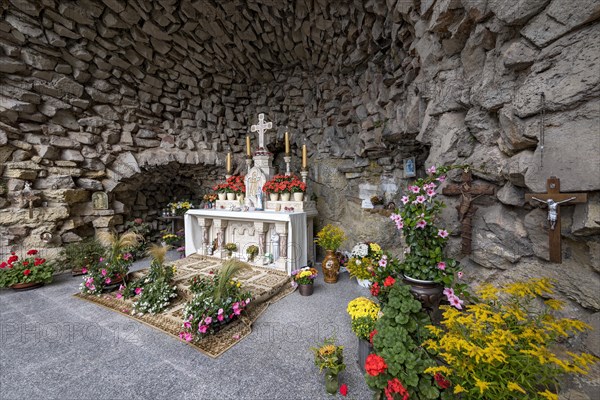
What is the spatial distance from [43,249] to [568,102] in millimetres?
7760

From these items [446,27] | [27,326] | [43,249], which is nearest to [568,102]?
[446,27]

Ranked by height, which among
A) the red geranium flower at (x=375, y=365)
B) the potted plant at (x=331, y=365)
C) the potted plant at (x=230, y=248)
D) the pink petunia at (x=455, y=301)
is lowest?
the potted plant at (x=331, y=365)

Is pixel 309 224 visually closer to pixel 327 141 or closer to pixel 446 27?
pixel 327 141

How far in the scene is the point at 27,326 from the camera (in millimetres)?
2812

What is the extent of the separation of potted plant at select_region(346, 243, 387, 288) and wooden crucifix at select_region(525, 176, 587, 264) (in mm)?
1878

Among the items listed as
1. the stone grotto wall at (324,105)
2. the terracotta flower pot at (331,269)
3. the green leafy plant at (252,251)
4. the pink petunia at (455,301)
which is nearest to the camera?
the stone grotto wall at (324,105)

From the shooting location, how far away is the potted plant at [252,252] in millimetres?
4773

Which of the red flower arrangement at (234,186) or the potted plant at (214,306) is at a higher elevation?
the red flower arrangement at (234,186)

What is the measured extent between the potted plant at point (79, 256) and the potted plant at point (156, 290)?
1.81 m

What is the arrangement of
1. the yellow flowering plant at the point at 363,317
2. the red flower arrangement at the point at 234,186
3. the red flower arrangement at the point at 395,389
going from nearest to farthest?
1. the red flower arrangement at the point at 395,389
2. the yellow flowering plant at the point at 363,317
3. the red flower arrangement at the point at 234,186

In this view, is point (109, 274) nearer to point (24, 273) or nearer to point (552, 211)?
point (24, 273)

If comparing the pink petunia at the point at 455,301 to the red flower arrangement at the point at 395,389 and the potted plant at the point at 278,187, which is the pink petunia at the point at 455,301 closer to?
the red flower arrangement at the point at 395,389

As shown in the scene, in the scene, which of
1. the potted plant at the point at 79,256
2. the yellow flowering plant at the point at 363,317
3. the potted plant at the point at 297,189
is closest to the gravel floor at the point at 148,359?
the yellow flowering plant at the point at 363,317

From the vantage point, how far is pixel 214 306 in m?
2.68
